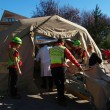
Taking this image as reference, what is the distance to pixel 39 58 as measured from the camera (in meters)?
12.9

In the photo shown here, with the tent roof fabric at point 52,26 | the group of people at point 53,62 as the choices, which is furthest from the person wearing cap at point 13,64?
the tent roof fabric at point 52,26

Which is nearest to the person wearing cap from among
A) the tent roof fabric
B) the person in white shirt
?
the person in white shirt

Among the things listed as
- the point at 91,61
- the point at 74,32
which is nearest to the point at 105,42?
the point at 74,32

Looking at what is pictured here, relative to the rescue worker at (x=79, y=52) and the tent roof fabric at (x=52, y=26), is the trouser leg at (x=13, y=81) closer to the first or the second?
the tent roof fabric at (x=52, y=26)

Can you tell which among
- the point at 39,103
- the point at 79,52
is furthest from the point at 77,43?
the point at 39,103

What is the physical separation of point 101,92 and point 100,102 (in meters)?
0.24

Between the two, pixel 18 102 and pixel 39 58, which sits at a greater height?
pixel 39 58

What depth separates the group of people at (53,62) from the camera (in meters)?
10.3

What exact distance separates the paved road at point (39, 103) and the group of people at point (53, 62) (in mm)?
340

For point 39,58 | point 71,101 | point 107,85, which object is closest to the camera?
point 107,85

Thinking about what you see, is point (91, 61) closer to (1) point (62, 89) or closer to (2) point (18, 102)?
(1) point (62, 89)

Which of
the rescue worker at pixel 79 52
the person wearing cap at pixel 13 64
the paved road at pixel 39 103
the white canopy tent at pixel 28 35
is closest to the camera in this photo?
the paved road at pixel 39 103

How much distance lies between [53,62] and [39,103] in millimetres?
1398

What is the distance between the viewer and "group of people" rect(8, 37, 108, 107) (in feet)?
33.9
